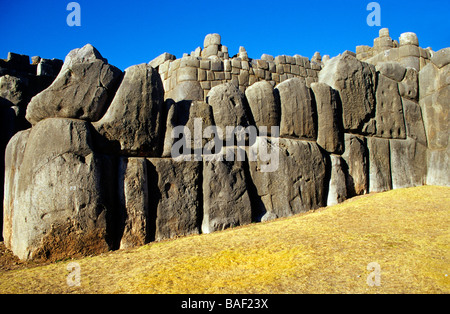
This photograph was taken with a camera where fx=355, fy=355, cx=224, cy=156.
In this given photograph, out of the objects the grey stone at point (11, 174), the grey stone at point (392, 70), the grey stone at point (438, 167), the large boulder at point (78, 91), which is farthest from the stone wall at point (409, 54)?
the grey stone at point (11, 174)

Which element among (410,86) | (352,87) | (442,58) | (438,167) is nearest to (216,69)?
(352,87)

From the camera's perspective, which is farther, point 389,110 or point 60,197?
point 389,110

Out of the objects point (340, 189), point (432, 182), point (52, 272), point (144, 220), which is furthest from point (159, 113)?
point (432, 182)

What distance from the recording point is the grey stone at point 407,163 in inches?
316

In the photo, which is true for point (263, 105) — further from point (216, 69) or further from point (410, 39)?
point (410, 39)

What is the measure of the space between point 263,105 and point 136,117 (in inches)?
98.0

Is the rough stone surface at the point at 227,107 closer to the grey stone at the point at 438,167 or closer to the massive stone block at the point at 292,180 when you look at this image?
the massive stone block at the point at 292,180

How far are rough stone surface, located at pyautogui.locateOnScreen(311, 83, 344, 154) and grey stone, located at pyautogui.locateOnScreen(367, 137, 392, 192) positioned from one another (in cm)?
88

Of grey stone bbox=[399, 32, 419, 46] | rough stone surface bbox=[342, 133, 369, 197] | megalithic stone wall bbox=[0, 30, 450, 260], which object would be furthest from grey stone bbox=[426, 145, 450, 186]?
grey stone bbox=[399, 32, 419, 46]

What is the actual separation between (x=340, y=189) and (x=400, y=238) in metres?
2.40

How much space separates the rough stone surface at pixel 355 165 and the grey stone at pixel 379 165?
176 millimetres

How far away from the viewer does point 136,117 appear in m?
5.49

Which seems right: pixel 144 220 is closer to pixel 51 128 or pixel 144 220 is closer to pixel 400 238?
pixel 51 128

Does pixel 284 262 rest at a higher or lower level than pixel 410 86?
lower
